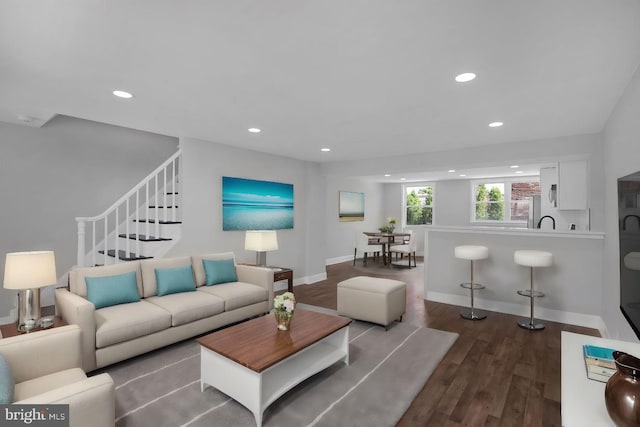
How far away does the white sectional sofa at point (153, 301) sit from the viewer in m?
2.64

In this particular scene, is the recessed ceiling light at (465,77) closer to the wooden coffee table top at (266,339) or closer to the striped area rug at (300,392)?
the wooden coffee table top at (266,339)

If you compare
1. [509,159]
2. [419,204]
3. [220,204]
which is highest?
[509,159]

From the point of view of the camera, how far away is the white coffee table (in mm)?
2070

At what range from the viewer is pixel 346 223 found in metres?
8.87

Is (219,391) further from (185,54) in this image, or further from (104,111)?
(104,111)

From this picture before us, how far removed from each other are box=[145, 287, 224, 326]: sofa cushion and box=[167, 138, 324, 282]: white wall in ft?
3.47

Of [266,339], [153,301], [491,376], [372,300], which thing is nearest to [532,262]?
[491,376]

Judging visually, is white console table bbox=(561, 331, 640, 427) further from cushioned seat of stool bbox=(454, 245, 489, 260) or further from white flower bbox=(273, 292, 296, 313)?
cushioned seat of stool bbox=(454, 245, 489, 260)

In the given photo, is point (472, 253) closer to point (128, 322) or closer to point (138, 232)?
point (128, 322)

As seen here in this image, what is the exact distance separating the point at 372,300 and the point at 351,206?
5400 millimetres

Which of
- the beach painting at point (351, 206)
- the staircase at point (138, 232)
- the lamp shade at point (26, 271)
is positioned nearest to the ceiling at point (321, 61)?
the staircase at point (138, 232)

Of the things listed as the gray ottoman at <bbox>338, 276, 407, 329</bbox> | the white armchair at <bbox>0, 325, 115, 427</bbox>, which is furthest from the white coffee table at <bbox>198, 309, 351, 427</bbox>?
the gray ottoman at <bbox>338, 276, 407, 329</bbox>

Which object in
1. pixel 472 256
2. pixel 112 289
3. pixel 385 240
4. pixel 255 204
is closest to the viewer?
pixel 112 289

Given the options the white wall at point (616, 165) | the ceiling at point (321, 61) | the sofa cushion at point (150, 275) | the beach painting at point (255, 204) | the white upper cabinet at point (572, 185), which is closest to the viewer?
the ceiling at point (321, 61)
